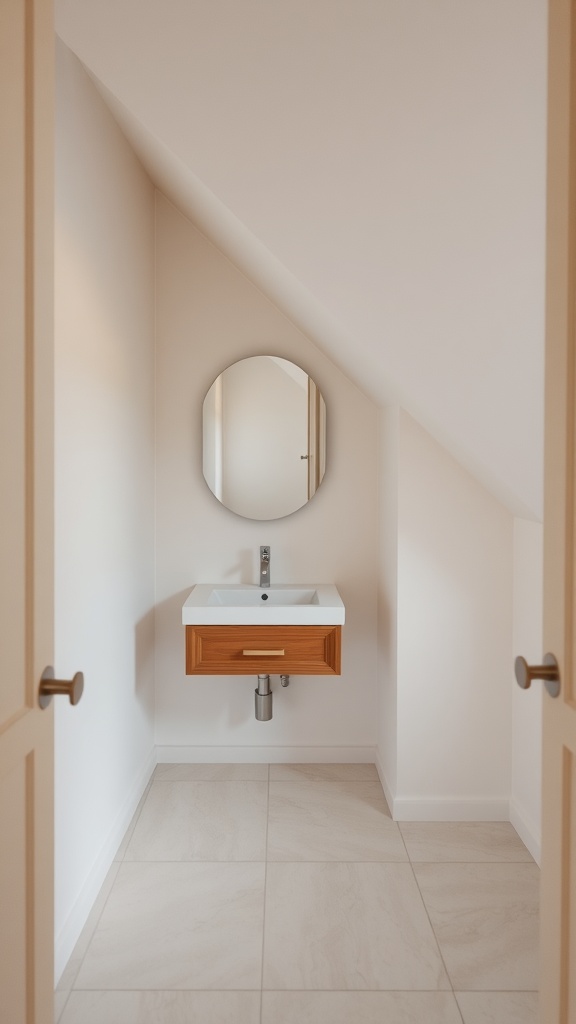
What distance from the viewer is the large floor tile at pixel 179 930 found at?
5.96ft

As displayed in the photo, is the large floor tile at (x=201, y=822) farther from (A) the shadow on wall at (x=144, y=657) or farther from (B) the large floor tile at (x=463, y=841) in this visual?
(B) the large floor tile at (x=463, y=841)

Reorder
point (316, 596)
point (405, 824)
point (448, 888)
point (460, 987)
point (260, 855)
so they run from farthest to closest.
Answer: point (316, 596)
point (405, 824)
point (260, 855)
point (448, 888)
point (460, 987)

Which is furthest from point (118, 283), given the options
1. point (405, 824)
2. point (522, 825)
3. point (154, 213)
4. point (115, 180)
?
point (522, 825)

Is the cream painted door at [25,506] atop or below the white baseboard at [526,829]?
atop

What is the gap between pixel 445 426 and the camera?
228 cm

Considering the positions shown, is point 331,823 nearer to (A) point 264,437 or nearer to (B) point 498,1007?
(B) point 498,1007

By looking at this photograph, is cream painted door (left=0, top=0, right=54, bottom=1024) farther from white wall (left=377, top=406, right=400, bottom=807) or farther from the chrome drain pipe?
the chrome drain pipe

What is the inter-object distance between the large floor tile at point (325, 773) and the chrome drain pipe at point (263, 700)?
0.81 ft

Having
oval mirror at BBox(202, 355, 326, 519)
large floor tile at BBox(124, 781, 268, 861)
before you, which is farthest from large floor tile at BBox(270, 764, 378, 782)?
oval mirror at BBox(202, 355, 326, 519)

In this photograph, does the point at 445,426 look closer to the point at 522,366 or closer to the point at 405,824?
the point at 522,366

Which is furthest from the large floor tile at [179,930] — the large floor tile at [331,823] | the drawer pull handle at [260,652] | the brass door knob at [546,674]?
the brass door knob at [546,674]

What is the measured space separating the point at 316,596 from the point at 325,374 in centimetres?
97

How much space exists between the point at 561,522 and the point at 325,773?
7.92 ft

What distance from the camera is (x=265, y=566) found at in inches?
124
